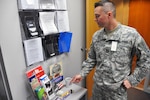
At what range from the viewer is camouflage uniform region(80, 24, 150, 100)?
1.18m

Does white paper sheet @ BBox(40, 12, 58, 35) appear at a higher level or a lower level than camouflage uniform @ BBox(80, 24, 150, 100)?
higher

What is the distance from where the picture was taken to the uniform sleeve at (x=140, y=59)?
116 cm

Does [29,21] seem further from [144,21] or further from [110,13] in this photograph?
[144,21]

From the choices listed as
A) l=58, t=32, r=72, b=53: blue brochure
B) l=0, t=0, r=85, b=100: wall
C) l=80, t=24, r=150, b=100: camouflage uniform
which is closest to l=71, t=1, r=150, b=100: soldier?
l=80, t=24, r=150, b=100: camouflage uniform

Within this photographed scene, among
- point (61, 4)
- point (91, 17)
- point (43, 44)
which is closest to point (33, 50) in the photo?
point (43, 44)

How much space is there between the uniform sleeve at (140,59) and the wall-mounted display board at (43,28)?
0.84m

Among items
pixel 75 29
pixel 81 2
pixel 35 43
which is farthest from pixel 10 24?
pixel 81 2

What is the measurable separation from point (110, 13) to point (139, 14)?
172cm

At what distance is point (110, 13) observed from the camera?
1184mm

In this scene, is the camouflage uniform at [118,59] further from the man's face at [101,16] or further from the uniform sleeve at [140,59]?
the man's face at [101,16]

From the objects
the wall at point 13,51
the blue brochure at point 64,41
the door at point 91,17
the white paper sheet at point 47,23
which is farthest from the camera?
the door at point 91,17

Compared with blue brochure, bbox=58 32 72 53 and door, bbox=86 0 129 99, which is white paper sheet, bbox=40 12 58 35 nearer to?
blue brochure, bbox=58 32 72 53

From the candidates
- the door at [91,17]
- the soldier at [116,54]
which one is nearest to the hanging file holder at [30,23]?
the soldier at [116,54]

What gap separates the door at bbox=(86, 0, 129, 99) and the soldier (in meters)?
0.69
